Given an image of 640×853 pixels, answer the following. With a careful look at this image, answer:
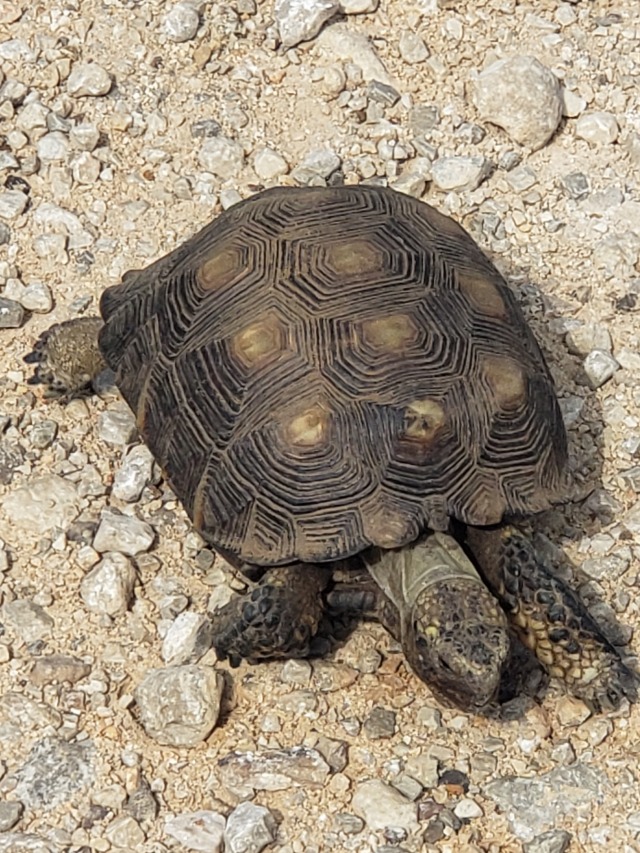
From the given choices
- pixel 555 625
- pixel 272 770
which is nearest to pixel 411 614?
pixel 555 625

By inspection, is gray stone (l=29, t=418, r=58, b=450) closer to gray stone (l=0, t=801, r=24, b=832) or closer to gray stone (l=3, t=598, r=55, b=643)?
gray stone (l=3, t=598, r=55, b=643)

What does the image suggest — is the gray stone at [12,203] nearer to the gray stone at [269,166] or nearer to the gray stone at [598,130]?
the gray stone at [269,166]

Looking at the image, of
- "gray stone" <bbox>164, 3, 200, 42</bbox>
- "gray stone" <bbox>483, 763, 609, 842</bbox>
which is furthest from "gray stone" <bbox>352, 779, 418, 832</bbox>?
"gray stone" <bbox>164, 3, 200, 42</bbox>

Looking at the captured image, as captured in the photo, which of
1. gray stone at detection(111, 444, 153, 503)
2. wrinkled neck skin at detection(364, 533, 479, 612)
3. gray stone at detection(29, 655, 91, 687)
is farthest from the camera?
gray stone at detection(111, 444, 153, 503)

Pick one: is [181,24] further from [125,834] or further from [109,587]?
[125,834]

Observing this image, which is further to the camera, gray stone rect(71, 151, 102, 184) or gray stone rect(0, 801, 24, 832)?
gray stone rect(71, 151, 102, 184)

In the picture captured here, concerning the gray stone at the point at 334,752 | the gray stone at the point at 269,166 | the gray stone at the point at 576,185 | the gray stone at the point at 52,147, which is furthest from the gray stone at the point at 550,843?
the gray stone at the point at 52,147
